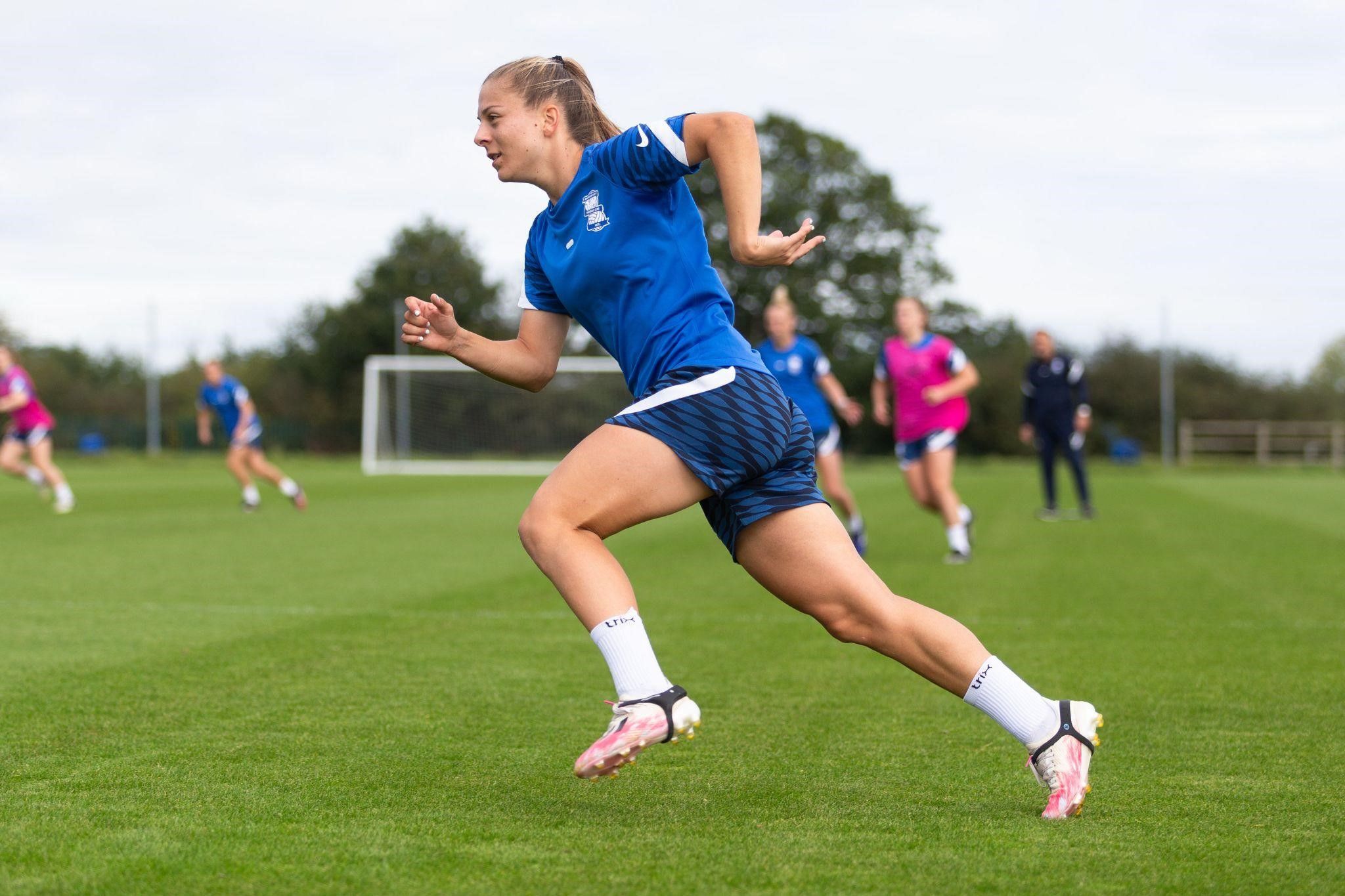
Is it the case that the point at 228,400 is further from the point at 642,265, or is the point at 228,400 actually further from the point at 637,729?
the point at 637,729

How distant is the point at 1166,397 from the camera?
5394cm

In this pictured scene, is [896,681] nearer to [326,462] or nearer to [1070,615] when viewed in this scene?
[1070,615]

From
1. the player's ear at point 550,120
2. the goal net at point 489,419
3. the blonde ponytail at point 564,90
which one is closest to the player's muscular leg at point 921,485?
the blonde ponytail at point 564,90

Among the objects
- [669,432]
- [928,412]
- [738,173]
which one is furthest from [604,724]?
[928,412]

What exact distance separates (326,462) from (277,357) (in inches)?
924

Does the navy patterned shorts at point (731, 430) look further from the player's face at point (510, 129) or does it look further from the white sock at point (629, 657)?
the player's face at point (510, 129)

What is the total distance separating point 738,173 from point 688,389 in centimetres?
53

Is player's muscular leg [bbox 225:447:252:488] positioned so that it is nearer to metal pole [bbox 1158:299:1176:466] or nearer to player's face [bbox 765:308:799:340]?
player's face [bbox 765:308:799:340]

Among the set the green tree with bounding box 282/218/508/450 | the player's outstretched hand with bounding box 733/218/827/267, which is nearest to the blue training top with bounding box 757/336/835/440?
the player's outstretched hand with bounding box 733/218/827/267

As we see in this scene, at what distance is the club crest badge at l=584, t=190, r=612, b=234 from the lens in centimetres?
357

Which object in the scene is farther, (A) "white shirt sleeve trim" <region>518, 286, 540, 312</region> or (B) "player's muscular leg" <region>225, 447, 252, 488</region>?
(B) "player's muscular leg" <region>225, 447, 252, 488</region>

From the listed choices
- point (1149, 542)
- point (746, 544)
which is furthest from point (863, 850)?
point (1149, 542)

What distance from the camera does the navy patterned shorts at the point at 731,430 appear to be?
346cm

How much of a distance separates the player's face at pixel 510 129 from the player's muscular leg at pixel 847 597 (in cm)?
110
